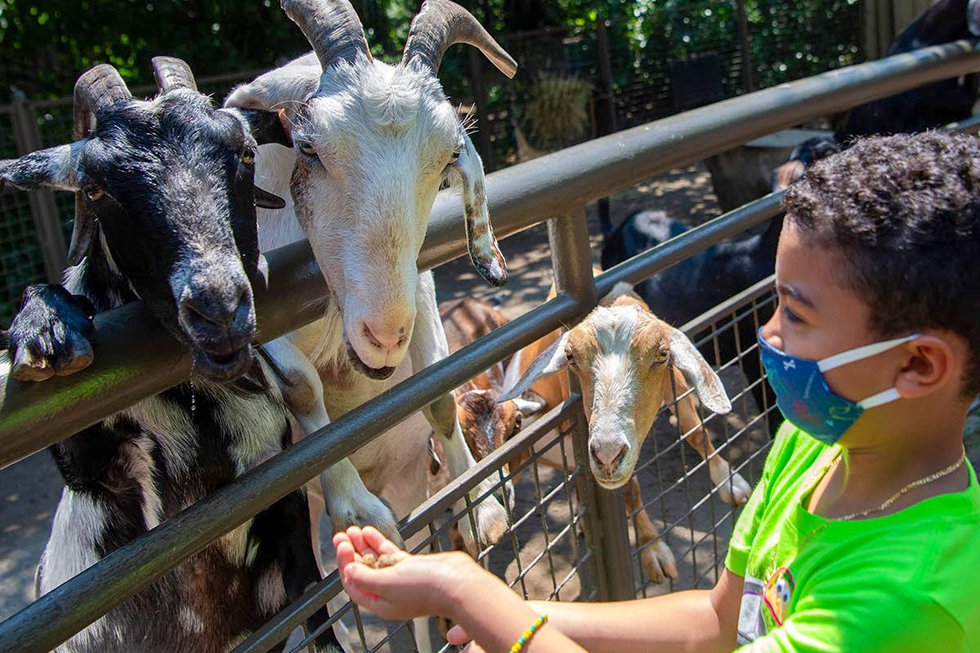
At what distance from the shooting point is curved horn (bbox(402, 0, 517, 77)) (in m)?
2.41

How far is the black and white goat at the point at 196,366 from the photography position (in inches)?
64.2

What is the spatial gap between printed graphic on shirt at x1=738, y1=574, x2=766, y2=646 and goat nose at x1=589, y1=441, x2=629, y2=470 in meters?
0.75

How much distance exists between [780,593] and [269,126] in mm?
1646

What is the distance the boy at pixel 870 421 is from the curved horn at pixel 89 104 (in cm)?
110

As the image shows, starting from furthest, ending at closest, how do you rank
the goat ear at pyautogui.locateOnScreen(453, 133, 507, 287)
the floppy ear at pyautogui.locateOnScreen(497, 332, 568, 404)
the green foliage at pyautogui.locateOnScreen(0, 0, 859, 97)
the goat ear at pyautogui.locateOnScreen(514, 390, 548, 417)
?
the green foliage at pyautogui.locateOnScreen(0, 0, 859, 97) → the goat ear at pyautogui.locateOnScreen(514, 390, 548, 417) → the floppy ear at pyautogui.locateOnScreen(497, 332, 568, 404) → the goat ear at pyautogui.locateOnScreen(453, 133, 507, 287)

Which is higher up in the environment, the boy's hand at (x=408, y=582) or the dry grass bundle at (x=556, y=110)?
the boy's hand at (x=408, y=582)

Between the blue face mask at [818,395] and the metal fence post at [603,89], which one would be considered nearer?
the blue face mask at [818,395]

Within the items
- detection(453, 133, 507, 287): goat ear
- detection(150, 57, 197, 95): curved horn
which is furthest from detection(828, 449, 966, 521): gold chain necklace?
detection(150, 57, 197, 95): curved horn

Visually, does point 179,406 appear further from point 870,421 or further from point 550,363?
point 870,421

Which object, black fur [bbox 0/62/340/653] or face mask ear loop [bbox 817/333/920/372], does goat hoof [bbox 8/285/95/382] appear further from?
face mask ear loop [bbox 817/333/920/372]

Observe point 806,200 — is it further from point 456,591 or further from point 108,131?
point 108,131

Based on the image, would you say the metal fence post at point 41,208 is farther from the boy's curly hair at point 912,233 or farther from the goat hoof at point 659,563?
the boy's curly hair at point 912,233

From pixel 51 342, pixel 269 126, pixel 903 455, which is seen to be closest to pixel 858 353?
pixel 903 455

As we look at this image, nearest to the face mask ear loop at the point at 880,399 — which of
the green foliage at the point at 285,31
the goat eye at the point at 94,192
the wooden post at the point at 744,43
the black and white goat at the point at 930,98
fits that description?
the goat eye at the point at 94,192
